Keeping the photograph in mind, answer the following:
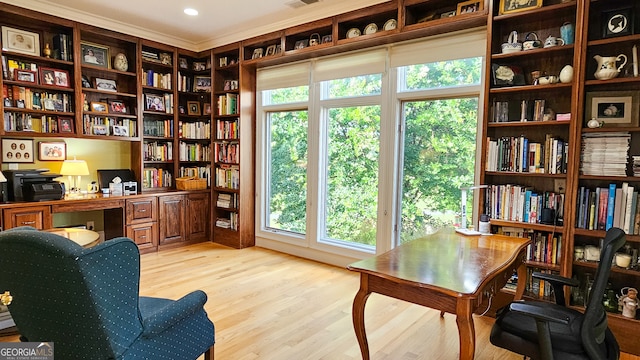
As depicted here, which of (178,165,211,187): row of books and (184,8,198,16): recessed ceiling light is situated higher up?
(184,8,198,16): recessed ceiling light

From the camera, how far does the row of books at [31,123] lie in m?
3.84

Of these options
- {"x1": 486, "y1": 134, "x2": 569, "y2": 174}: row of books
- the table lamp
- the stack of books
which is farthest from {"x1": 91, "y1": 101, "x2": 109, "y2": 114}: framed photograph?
the stack of books

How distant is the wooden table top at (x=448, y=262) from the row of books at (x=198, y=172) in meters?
3.69

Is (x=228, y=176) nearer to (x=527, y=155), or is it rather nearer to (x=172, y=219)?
(x=172, y=219)

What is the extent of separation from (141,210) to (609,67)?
4789mm

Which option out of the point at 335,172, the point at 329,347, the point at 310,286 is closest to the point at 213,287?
the point at 310,286

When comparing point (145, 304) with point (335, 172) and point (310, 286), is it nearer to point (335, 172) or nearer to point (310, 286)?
point (310, 286)

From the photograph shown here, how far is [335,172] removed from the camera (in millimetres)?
4387

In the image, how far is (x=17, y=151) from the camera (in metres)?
3.98

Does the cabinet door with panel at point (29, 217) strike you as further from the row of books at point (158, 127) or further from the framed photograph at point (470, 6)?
the framed photograph at point (470, 6)

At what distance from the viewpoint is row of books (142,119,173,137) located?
4953mm

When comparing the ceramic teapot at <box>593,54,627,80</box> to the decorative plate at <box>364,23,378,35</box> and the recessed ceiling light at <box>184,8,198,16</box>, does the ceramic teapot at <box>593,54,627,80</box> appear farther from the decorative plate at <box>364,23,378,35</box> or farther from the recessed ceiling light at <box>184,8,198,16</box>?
the recessed ceiling light at <box>184,8,198,16</box>

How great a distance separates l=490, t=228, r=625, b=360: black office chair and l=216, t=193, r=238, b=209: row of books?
3.86 meters

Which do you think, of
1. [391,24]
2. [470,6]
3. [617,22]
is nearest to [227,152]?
[391,24]
